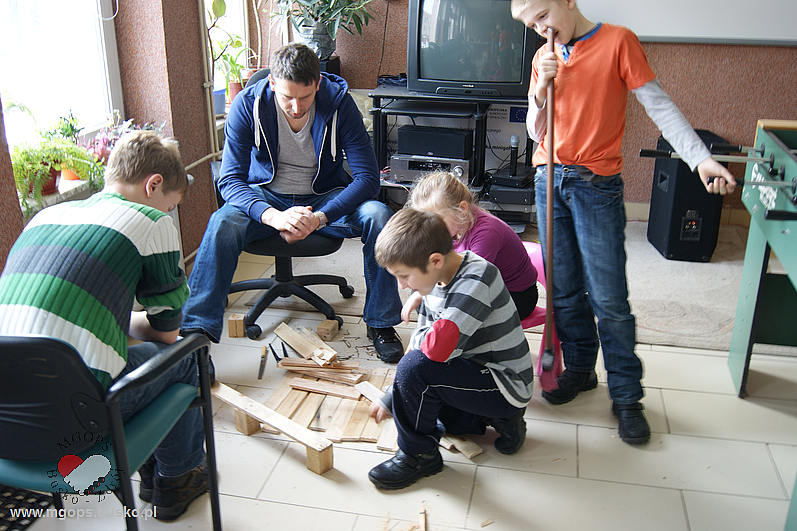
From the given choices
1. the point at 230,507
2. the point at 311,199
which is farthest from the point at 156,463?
the point at 311,199

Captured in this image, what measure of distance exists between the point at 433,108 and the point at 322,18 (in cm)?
76

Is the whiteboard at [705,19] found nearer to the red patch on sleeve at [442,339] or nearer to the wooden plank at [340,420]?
the wooden plank at [340,420]

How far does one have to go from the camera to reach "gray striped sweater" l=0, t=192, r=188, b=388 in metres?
1.34

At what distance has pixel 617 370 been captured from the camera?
222 centimetres

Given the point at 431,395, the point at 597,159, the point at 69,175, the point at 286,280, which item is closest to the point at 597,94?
the point at 597,159

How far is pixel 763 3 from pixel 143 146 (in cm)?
352

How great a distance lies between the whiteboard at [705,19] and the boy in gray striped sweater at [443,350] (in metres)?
2.65

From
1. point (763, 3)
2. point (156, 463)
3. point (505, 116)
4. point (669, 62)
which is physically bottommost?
point (156, 463)

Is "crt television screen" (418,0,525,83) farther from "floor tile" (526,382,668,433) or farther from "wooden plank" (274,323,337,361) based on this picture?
"floor tile" (526,382,668,433)

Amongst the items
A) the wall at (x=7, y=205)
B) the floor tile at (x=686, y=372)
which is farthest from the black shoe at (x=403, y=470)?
the wall at (x=7, y=205)

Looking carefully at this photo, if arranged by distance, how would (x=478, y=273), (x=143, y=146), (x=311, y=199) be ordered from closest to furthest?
1. (x=143, y=146)
2. (x=478, y=273)
3. (x=311, y=199)

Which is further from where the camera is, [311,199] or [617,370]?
[311,199]

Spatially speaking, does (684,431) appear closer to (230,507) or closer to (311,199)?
(230,507)

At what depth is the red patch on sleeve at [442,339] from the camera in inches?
69.2
